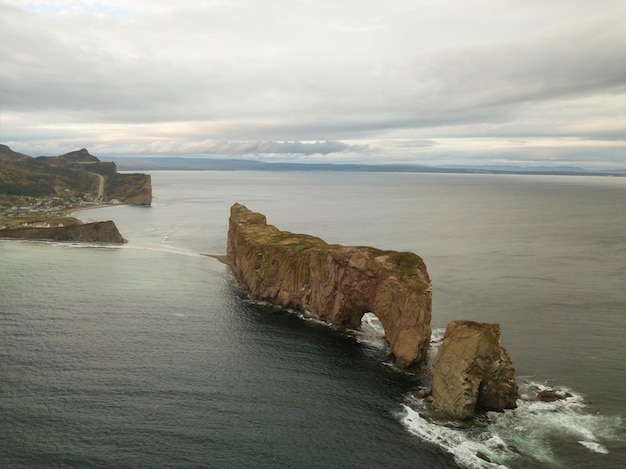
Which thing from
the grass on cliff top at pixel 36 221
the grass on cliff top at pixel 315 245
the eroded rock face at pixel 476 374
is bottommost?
the eroded rock face at pixel 476 374

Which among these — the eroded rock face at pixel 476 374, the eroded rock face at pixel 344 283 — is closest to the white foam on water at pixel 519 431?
the eroded rock face at pixel 476 374

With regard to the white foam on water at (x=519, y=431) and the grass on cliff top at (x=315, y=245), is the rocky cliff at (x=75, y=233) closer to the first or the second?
the grass on cliff top at (x=315, y=245)

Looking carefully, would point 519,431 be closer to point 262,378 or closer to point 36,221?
point 262,378

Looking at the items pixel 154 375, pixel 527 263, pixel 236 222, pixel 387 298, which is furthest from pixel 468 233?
pixel 154 375

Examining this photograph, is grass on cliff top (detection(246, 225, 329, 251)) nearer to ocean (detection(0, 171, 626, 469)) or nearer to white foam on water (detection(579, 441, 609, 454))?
ocean (detection(0, 171, 626, 469))

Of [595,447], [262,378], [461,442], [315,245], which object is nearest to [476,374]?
[461,442]

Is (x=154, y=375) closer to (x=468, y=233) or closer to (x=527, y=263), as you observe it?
(x=527, y=263)

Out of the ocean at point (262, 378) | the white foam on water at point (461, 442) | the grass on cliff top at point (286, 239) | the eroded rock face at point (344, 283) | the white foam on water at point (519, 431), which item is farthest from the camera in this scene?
the grass on cliff top at point (286, 239)
